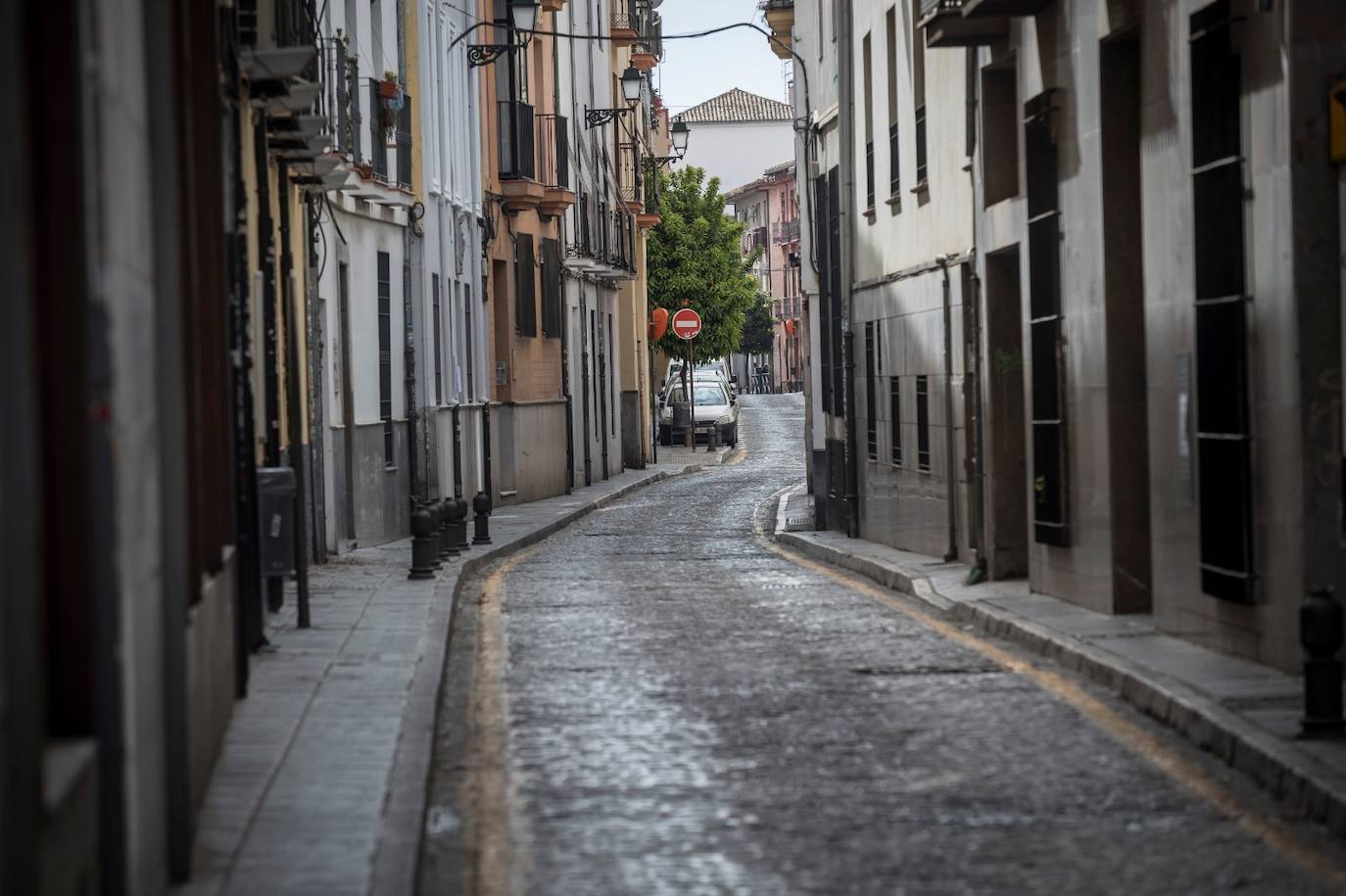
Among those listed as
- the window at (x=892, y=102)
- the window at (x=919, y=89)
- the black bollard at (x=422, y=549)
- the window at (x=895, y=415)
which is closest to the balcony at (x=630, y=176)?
the window at (x=892, y=102)

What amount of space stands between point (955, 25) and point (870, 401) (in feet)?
25.3

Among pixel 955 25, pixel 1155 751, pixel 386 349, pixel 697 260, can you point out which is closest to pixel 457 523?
pixel 386 349

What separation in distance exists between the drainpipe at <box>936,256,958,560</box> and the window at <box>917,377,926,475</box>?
944mm

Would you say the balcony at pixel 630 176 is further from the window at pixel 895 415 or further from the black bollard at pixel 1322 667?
the black bollard at pixel 1322 667

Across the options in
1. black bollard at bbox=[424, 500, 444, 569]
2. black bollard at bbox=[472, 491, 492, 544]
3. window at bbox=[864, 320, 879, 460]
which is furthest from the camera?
window at bbox=[864, 320, 879, 460]

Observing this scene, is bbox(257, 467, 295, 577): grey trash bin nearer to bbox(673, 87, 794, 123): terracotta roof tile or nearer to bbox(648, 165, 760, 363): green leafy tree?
bbox(648, 165, 760, 363): green leafy tree

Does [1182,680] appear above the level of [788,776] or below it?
above

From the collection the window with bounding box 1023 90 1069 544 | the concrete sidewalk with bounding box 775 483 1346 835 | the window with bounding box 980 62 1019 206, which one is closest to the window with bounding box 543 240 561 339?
the concrete sidewalk with bounding box 775 483 1346 835

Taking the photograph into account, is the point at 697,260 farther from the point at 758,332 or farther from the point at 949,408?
the point at 949,408

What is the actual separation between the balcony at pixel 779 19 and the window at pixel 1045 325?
16.2m

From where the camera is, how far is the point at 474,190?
31031 millimetres

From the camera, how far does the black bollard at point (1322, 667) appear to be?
26.7 feet

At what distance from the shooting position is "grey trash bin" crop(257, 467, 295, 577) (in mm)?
12383

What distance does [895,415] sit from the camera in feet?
70.6
